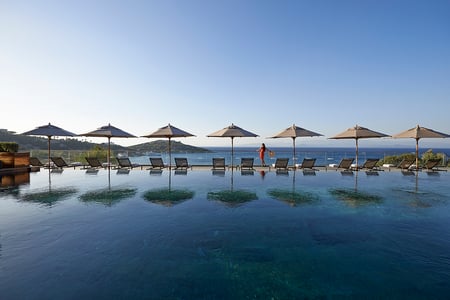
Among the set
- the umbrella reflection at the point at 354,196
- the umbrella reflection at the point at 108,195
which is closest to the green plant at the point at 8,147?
the umbrella reflection at the point at 108,195

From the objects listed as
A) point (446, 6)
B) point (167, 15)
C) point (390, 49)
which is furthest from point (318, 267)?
point (390, 49)

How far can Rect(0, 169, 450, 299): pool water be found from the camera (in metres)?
2.54

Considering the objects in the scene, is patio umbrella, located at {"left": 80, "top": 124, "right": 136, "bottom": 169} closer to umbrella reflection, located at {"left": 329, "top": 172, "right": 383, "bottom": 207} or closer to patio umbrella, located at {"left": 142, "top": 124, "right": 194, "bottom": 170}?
patio umbrella, located at {"left": 142, "top": 124, "right": 194, "bottom": 170}

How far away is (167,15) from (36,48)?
582 cm

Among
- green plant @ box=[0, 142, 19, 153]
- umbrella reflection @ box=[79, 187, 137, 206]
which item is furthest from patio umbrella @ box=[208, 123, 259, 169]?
green plant @ box=[0, 142, 19, 153]

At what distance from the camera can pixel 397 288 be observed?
2564mm

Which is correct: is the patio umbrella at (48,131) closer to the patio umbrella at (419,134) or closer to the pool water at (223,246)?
the pool water at (223,246)

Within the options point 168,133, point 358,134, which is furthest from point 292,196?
point 168,133

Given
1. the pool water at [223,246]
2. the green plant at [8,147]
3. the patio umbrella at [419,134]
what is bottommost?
the pool water at [223,246]

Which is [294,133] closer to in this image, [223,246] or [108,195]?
[108,195]

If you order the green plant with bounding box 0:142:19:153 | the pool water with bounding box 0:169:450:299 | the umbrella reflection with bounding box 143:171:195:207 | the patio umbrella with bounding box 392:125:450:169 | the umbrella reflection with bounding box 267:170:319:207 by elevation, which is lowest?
the pool water with bounding box 0:169:450:299

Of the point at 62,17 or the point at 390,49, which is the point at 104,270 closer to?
the point at 62,17

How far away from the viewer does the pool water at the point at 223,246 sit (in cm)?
254

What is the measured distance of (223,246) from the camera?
142 inches
